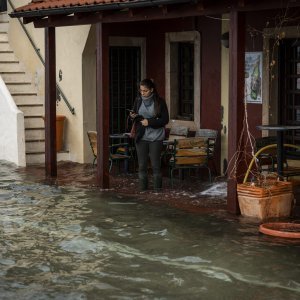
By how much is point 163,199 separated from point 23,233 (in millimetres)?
2900

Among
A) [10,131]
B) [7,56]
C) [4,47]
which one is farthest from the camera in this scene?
[4,47]

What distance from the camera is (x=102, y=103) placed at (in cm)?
1386

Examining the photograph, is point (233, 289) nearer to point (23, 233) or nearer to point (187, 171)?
point (23, 233)

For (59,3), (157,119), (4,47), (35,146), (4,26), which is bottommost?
(35,146)

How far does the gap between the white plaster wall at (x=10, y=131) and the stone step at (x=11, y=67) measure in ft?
4.32

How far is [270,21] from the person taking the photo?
1402 cm

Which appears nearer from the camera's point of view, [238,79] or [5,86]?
[238,79]

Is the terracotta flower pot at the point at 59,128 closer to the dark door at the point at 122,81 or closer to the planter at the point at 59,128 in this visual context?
the planter at the point at 59,128

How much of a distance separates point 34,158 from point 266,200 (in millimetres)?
7498

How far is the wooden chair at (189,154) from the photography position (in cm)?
1372

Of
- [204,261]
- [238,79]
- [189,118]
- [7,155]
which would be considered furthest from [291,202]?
[7,155]

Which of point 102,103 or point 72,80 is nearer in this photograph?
point 102,103

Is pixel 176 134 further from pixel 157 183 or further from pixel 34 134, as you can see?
pixel 34 134

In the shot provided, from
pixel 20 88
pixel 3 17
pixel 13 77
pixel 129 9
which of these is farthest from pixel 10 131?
pixel 129 9
